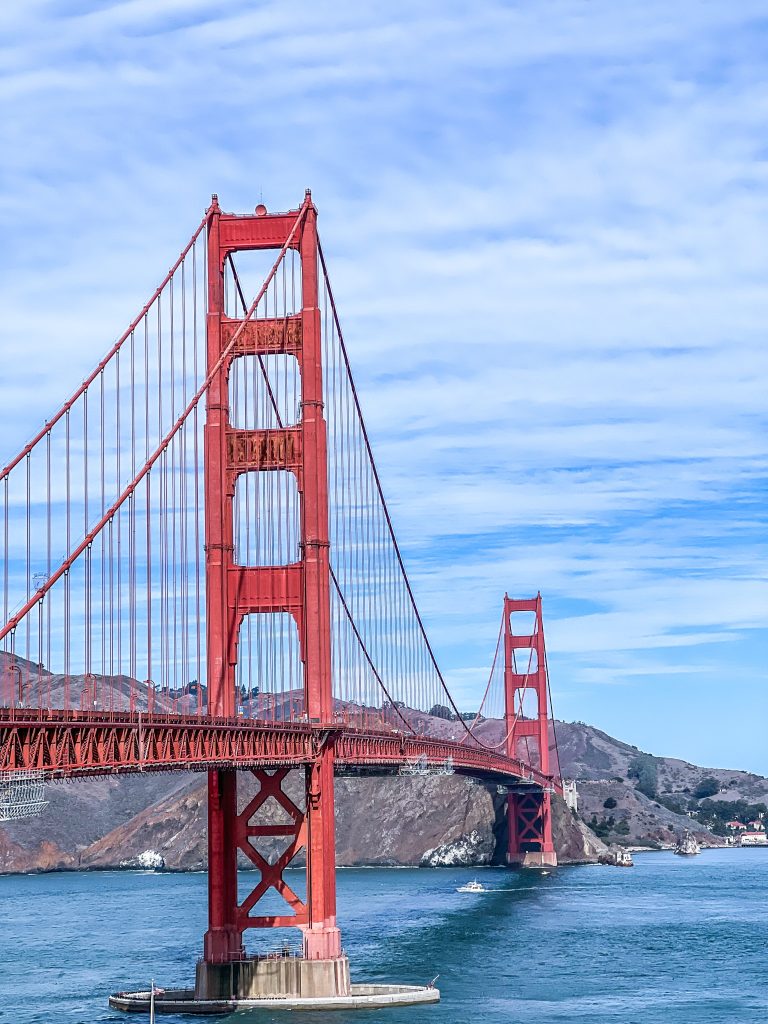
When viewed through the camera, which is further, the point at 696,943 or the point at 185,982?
the point at 696,943

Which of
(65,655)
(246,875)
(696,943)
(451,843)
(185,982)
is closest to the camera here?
(65,655)

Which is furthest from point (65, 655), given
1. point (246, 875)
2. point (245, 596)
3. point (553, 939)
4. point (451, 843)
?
point (451, 843)

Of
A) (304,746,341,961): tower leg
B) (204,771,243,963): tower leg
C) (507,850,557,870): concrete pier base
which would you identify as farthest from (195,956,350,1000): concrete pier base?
(507,850,557,870): concrete pier base

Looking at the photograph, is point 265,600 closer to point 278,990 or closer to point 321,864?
point 321,864

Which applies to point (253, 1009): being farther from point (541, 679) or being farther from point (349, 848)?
point (349, 848)

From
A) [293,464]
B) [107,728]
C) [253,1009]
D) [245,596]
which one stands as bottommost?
[253,1009]

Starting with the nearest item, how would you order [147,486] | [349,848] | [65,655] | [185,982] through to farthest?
[65,655], [147,486], [185,982], [349,848]

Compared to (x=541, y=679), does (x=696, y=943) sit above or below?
below

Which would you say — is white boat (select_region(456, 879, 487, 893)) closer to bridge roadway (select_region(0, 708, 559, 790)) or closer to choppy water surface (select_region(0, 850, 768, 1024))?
choppy water surface (select_region(0, 850, 768, 1024))
